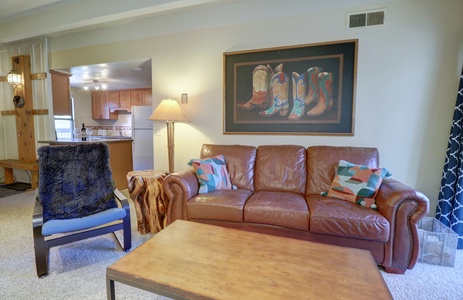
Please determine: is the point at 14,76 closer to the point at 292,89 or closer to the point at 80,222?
the point at 80,222

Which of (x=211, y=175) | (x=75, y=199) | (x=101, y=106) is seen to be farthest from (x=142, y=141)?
(x=101, y=106)

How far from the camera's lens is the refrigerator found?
4.28 meters

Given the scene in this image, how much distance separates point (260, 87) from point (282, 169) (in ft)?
3.59

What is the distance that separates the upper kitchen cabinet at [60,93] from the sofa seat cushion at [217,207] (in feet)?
12.3

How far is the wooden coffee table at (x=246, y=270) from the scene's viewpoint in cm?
101

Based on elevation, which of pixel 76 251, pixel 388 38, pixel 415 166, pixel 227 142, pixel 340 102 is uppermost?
pixel 388 38

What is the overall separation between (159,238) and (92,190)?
1263 millimetres

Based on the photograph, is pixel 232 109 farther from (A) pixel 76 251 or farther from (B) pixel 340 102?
(A) pixel 76 251

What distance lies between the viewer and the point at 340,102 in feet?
8.61

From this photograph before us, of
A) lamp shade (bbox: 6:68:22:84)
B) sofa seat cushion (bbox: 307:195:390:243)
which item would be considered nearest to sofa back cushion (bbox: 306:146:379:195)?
sofa seat cushion (bbox: 307:195:390:243)

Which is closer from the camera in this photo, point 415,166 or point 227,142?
point 415,166

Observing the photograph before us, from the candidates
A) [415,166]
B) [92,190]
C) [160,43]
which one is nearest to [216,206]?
[92,190]

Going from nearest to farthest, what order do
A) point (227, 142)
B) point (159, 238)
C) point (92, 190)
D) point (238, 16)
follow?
point (159, 238) < point (92, 190) < point (238, 16) < point (227, 142)

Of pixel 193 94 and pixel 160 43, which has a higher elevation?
pixel 160 43
